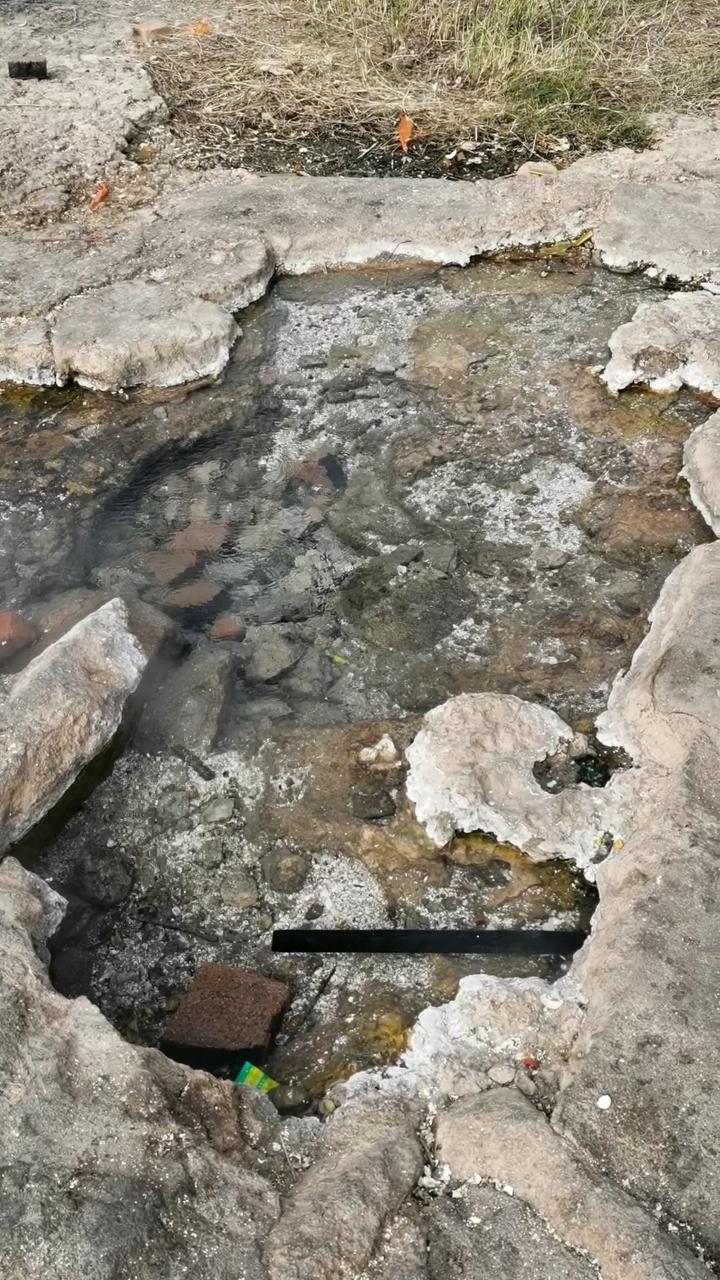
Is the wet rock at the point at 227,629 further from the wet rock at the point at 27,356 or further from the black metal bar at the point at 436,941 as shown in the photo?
the wet rock at the point at 27,356

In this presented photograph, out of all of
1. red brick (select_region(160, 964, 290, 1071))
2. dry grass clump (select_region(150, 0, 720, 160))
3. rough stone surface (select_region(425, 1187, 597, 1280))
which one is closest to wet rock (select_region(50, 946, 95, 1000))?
red brick (select_region(160, 964, 290, 1071))

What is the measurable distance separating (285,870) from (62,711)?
25.7 inches

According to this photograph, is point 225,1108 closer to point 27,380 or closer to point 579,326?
point 27,380

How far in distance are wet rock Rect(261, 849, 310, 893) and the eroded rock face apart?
0.51m

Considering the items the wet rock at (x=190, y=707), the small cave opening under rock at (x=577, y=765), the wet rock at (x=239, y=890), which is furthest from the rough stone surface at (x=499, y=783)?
the wet rock at (x=190, y=707)

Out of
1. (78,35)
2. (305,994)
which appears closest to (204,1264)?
(305,994)

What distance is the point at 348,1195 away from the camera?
1767mm

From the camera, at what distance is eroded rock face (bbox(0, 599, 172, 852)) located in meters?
2.47

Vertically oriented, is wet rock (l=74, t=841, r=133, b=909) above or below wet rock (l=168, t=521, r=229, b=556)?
below

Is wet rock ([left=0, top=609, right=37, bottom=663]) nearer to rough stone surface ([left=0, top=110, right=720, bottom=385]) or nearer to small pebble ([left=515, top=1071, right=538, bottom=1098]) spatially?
rough stone surface ([left=0, top=110, right=720, bottom=385])

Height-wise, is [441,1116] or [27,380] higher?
[27,380]

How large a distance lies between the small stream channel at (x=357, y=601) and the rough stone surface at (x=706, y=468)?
67mm

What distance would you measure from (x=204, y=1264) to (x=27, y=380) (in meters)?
3.12

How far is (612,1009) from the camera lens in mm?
1992
